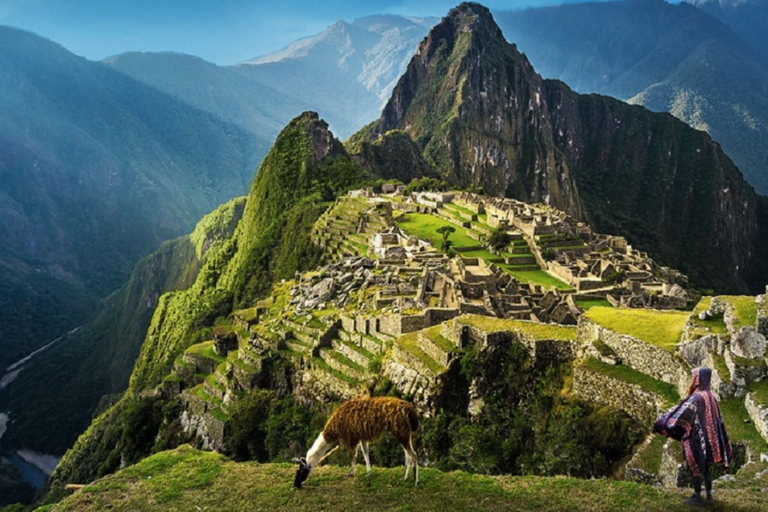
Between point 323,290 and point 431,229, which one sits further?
point 431,229

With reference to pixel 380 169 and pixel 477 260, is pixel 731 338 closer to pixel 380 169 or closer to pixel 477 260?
pixel 477 260

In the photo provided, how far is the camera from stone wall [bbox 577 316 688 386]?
13.8 metres

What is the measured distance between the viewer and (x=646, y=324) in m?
16.0

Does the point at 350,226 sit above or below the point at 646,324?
above

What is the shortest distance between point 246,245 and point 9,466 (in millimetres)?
46831

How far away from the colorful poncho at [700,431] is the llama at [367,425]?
12.9 feet

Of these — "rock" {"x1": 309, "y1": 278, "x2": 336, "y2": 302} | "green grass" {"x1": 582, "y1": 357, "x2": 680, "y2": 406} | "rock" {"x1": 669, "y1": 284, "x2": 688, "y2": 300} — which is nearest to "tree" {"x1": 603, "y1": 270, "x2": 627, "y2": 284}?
"rock" {"x1": 669, "y1": 284, "x2": 688, "y2": 300}

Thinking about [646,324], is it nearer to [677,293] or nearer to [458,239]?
[677,293]

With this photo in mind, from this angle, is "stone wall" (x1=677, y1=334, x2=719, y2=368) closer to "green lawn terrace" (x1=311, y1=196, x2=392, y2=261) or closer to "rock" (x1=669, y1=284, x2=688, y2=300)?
"rock" (x1=669, y1=284, x2=688, y2=300)

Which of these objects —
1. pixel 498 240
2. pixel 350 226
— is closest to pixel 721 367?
pixel 498 240

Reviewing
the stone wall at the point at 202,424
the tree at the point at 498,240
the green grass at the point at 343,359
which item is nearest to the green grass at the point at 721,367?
the green grass at the point at 343,359

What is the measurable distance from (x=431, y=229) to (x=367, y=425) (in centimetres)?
5484

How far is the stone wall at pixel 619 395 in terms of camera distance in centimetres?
1362

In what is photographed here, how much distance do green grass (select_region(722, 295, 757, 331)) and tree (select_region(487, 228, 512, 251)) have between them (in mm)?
41887
